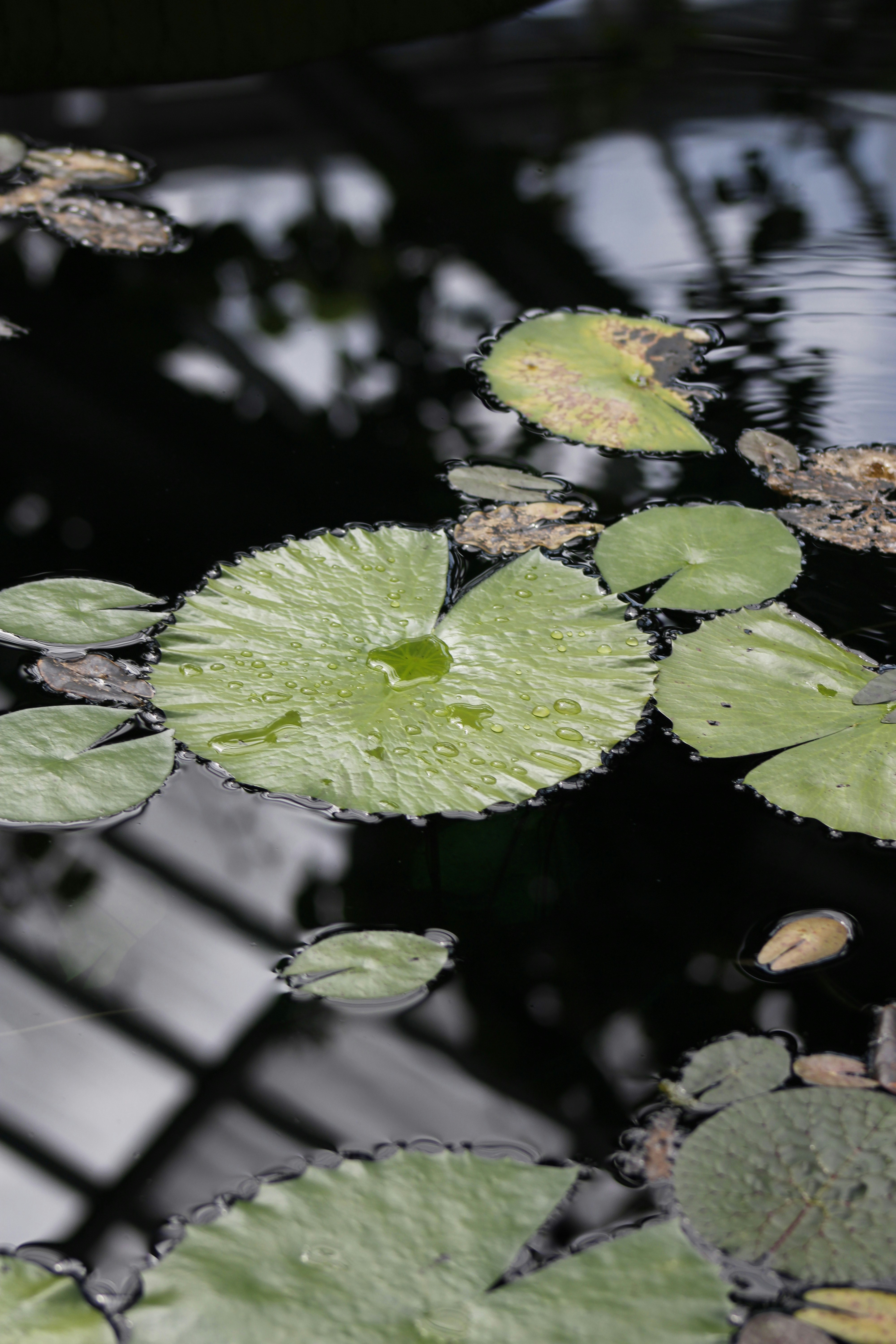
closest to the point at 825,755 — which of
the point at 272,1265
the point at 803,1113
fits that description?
the point at 803,1113

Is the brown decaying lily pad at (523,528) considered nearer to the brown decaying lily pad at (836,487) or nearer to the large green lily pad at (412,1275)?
the brown decaying lily pad at (836,487)

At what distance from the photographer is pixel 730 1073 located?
866mm

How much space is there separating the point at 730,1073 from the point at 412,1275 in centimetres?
30

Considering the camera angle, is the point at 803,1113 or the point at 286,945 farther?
the point at 286,945

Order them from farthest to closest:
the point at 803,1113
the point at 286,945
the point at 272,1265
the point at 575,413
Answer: the point at 575,413, the point at 286,945, the point at 803,1113, the point at 272,1265

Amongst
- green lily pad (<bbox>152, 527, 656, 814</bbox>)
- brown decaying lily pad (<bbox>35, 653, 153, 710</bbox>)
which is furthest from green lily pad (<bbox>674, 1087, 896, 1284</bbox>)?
brown decaying lily pad (<bbox>35, 653, 153, 710</bbox>)

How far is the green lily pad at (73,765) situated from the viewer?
1.05 metres

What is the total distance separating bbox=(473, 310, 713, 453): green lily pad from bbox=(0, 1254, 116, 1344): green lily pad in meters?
1.24

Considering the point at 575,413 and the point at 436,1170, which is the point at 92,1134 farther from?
the point at 575,413

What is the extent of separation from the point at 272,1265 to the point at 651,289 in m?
1.77

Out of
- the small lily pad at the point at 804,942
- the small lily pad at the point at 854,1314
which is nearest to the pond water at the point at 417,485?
the small lily pad at the point at 804,942

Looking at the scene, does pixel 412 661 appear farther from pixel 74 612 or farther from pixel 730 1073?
pixel 730 1073

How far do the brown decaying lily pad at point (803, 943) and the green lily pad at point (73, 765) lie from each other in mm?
605

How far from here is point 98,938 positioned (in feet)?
3.21
